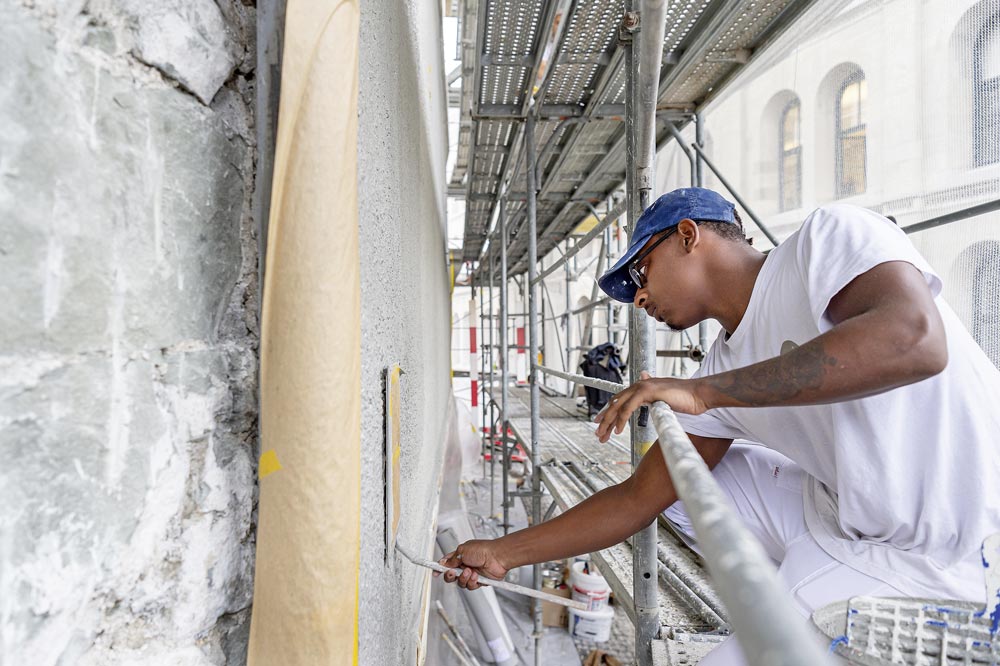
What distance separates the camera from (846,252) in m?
1.04

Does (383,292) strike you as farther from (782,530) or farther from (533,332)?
(533,332)

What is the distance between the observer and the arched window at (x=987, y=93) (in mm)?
2346

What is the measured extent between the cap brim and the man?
10mm

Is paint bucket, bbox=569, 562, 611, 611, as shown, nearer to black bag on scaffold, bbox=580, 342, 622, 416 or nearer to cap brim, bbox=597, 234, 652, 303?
black bag on scaffold, bbox=580, 342, 622, 416

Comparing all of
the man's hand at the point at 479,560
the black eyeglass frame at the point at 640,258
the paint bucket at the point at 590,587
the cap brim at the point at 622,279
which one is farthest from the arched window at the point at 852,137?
the paint bucket at the point at 590,587

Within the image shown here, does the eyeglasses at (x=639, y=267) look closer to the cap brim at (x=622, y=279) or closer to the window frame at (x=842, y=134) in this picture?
the cap brim at (x=622, y=279)

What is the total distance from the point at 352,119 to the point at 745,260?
112 cm

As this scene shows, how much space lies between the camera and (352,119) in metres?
0.64

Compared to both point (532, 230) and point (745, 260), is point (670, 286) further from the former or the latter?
point (532, 230)

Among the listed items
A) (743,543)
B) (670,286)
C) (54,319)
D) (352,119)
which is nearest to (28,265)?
(54,319)

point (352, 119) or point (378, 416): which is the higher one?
point (352, 119)

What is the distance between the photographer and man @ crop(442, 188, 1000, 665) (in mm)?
963

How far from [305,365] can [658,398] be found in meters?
0.73

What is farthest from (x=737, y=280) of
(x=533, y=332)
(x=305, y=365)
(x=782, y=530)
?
(x=533, y=332)
